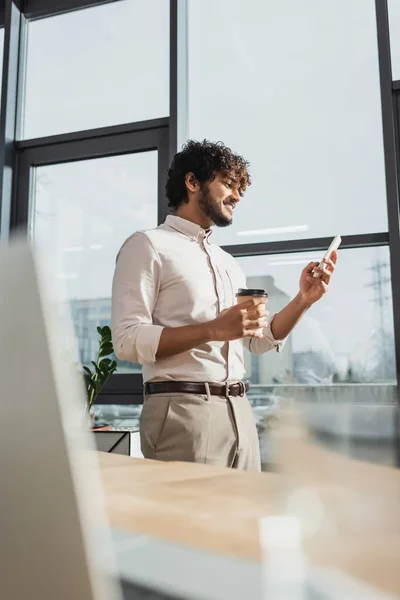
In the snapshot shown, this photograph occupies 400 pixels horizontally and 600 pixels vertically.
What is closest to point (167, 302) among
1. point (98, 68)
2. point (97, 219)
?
point (97, 219)

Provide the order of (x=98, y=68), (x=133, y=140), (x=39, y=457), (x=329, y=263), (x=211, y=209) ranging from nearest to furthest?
(x=39, y=457)
(x=329, y=263)
(x=211, y=209)
(x=133, y=140)
(x=98, y=68)

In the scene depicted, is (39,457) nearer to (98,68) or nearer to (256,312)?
(256,312)

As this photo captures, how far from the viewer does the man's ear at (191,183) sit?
1750mm

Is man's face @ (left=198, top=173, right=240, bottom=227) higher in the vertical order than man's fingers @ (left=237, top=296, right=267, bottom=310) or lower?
higher

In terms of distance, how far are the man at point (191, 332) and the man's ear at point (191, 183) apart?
1.4 inches

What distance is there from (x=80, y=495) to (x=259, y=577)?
0.27 ft

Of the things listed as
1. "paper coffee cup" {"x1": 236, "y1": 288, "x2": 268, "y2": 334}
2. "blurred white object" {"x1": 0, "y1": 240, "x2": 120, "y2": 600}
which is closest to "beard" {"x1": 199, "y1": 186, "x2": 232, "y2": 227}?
"paper coffee cup" {"x1": 236, "y1": 288, "x2": 268, "y2": 334}

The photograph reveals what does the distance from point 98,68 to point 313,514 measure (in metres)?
3.12

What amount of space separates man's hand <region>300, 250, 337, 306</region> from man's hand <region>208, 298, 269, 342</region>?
318mm

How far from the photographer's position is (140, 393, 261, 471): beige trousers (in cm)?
141

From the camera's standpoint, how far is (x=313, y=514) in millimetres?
225

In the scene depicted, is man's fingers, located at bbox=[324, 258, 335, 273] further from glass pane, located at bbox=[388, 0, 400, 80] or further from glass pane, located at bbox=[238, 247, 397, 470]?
glass pane, located at bbox=[388, 0, 400, 80]

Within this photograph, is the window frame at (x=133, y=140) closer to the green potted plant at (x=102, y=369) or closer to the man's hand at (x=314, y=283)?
the green potted plant at (x=102, y=369)

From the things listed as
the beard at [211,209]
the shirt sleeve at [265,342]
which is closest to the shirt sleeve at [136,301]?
the beard at [211,209]
